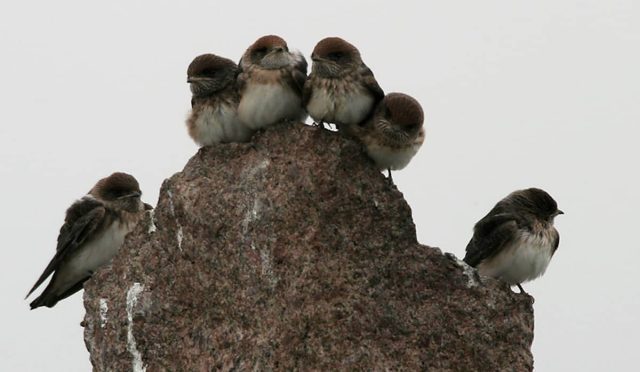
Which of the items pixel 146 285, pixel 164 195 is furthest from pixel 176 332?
pixel 164 195

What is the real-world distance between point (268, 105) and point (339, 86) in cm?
69

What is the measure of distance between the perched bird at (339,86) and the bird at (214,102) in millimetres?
788

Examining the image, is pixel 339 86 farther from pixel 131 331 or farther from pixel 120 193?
pixel 120 193

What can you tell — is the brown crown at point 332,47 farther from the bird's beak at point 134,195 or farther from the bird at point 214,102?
the bird's beak at point 134,195

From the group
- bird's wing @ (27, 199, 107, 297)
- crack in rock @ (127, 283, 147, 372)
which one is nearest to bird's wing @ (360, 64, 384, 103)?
crack in rock @ (127, 283, 147, 372)

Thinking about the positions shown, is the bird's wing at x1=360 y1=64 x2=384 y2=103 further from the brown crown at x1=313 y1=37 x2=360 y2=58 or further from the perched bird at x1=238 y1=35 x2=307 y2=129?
the perched bird at x1=238 y1=35 x2=307 y2=129

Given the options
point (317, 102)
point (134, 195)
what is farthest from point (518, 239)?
point (134, 195)

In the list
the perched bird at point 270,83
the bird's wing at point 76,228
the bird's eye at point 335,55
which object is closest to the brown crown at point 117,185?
the bird's wing at point 76,228

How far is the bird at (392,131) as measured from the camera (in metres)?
11.7

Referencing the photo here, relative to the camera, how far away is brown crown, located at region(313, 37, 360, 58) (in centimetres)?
1206

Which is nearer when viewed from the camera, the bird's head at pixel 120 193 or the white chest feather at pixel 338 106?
the white chest feather at pixel 338 106

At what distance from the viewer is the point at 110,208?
1494cm

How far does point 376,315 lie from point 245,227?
4.65 ft

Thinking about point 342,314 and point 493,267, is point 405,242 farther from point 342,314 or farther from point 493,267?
point 493,267
